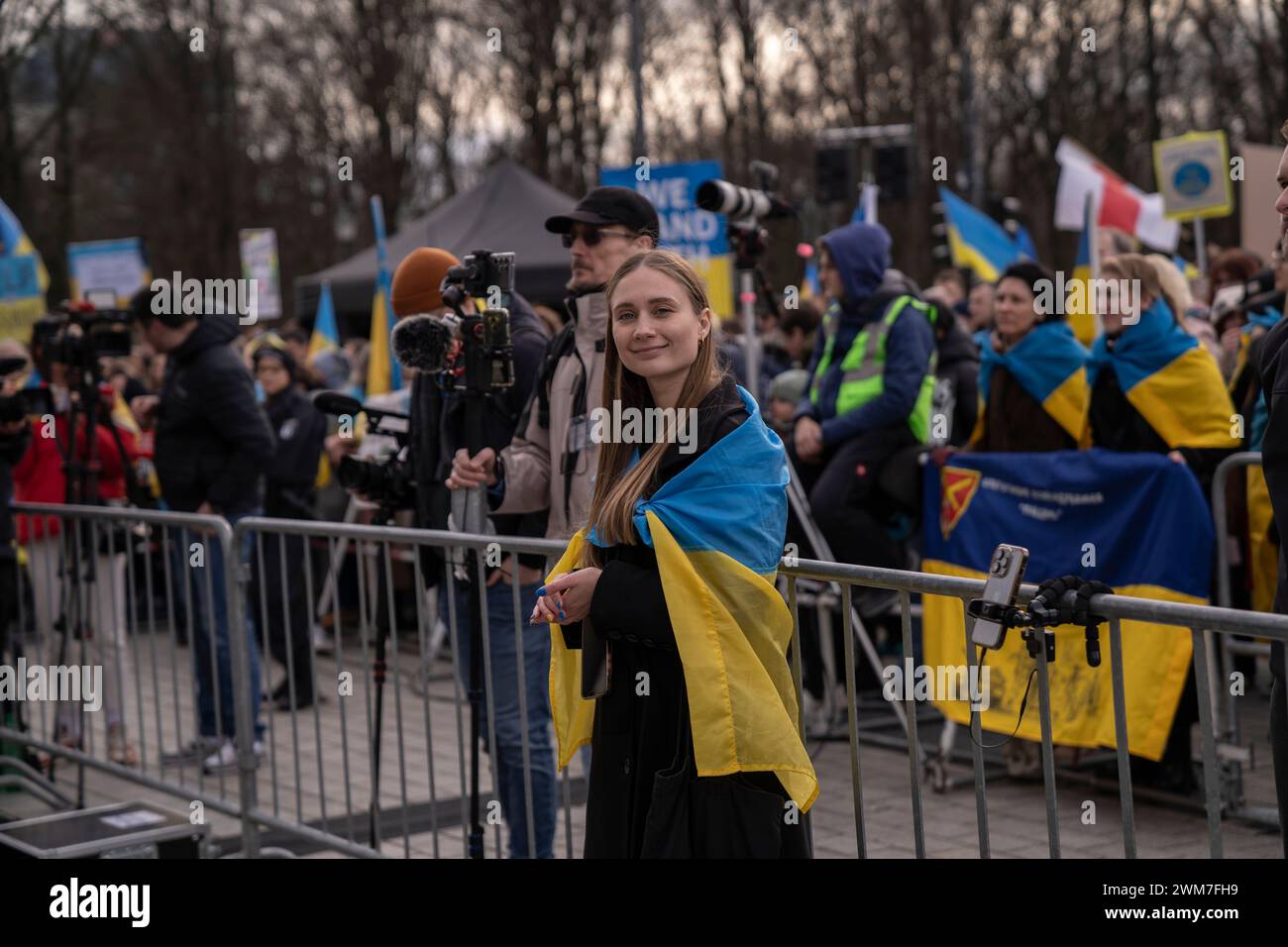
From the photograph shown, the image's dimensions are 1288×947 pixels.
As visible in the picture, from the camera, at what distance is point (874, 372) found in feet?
24.6

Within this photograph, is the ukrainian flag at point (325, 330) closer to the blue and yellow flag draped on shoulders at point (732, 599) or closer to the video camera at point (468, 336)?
the video camera at point (468, 336)

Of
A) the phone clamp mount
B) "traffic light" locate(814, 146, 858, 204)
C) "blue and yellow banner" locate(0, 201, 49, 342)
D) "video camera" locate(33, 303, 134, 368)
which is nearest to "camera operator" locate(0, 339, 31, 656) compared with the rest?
"video camera" locate(33, 303, 134, 368)

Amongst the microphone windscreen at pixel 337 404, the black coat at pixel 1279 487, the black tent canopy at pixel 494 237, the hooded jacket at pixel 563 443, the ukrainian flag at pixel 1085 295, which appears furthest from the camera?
the black tent canopy at pixel 494 237

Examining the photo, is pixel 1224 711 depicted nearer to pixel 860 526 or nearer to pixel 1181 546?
pixel 1181 546

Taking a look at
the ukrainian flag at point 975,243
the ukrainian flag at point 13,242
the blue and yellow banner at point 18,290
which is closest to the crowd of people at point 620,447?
the blue and yellow banner at point 18,290

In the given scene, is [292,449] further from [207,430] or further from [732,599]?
[732,599]

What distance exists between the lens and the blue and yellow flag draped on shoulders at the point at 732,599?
132 inches

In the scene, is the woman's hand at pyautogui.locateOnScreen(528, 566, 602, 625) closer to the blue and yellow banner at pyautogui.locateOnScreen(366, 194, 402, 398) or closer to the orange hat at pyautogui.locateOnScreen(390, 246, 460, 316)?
the orange hat at pyautogui.locateOnScreen(390, 246, 460, 316)

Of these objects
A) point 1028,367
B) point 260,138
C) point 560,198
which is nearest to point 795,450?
point 1028,367

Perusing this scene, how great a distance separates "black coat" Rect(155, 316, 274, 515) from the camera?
8.01 m

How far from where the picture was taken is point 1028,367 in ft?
23.3

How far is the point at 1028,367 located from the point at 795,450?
139 centimetres

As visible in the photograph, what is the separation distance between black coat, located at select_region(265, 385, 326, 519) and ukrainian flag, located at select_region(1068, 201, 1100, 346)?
475cm

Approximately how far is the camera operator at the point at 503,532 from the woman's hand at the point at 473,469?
10.3 inches
